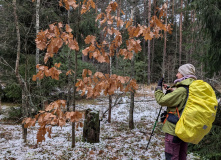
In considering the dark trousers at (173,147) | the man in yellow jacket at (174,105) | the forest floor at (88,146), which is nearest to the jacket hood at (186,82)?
the man in yellow jacket at (174,105)

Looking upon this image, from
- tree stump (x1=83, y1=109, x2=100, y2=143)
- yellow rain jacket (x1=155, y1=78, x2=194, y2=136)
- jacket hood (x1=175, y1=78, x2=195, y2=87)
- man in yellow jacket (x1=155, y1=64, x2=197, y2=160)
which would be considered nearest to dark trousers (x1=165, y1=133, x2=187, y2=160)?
man in yellow jacket (x1=155, y1=64, x2=197, y2=160)

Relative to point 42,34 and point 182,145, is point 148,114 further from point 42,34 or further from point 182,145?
point 42,34

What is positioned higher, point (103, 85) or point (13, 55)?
point (13, 55)

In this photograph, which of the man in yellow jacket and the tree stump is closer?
the man in yellow jacket

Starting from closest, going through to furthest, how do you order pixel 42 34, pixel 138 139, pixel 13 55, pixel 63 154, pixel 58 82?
pixel 42 34, pixel 63 154, pixel 138 139, pixel 58 82, pixel 13 55

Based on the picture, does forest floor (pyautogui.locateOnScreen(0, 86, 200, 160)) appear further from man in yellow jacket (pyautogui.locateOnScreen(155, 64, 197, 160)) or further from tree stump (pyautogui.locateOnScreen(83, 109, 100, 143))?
man in yellow jacket (pyautogui.locateOnScreen(155, 64, 197, 160))

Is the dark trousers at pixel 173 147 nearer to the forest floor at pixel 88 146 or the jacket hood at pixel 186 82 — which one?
the jacket hood at pixel 186 82

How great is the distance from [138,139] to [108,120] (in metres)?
2.48

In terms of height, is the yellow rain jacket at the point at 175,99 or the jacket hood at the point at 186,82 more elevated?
the jacket hood at the point at 186,82

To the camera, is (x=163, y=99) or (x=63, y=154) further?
(x=63, y=154)

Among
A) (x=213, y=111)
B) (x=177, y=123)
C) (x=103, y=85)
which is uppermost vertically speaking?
(x=103, y=85)

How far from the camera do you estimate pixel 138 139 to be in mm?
5562

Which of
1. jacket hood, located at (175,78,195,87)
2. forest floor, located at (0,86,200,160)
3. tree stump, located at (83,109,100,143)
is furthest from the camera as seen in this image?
tree stump, located at (83,109,100,143)

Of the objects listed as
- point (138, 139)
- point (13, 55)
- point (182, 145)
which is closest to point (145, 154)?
point (138, 139)
